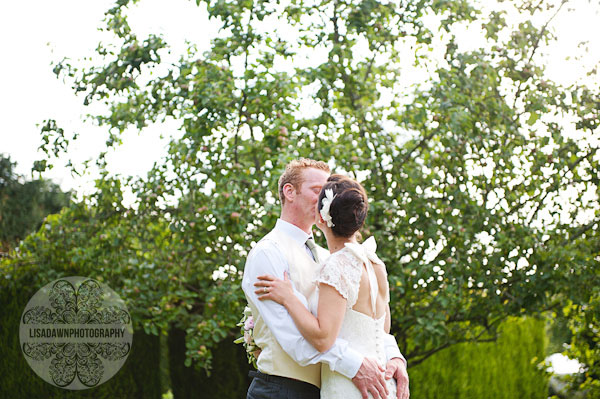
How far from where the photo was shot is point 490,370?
9.38 meters

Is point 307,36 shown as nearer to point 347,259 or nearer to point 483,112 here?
point 483,112

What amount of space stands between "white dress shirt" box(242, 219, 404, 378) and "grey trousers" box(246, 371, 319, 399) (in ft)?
0.54

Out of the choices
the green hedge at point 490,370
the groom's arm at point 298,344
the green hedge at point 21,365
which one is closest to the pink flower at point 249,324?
the groom's arm at point 298,344

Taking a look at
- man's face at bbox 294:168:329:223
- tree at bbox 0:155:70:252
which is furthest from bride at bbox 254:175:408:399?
tree at bbox 0:155:70:252

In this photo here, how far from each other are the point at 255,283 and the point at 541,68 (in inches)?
153

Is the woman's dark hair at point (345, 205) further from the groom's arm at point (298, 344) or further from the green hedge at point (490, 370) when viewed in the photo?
the green hedge at point (490, 370)

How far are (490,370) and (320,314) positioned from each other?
787 centimetres

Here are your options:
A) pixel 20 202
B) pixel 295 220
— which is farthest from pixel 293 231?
pixel 20 202

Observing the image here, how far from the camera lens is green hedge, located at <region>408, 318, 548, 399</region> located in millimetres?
8320

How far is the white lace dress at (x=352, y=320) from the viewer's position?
7.47 feet

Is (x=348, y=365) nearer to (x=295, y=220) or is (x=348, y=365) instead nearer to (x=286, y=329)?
(x=286, y=329)

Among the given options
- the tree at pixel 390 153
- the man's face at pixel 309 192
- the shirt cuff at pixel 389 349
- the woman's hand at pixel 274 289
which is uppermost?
the tree at pixel 390 153

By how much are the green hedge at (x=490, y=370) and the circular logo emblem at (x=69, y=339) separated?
340 cm

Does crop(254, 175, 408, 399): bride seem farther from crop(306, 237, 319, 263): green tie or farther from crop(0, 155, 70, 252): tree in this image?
crop(0, 155, 70, 252): tree
